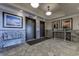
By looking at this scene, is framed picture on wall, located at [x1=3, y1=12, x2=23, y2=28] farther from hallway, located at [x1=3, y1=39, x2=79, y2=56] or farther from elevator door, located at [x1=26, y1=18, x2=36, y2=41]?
hallway, located at [x1=3, y1=39, x2=79, y2=56]

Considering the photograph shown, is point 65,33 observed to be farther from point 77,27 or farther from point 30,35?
point 30,35

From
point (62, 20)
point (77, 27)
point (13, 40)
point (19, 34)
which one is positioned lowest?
point (13, 40)

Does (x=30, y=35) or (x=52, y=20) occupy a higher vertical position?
(x=52, y=20)

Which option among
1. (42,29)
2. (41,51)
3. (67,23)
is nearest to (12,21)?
(41,51)

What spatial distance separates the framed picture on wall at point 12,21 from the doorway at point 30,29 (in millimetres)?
815

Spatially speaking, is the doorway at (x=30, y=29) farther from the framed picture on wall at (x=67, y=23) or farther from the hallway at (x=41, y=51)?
the framed picture on wall at (x=67, y=23)

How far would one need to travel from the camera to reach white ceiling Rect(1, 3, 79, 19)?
4.54 meters

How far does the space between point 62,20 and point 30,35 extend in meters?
3.59

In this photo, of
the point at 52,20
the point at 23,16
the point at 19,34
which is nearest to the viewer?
the point at 19,34

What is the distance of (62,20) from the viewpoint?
6.98m

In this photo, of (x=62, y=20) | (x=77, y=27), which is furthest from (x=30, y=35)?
(x=77, y=27)

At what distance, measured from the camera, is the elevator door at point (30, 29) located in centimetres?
567

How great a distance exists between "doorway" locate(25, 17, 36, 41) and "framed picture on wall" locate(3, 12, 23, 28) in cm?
81

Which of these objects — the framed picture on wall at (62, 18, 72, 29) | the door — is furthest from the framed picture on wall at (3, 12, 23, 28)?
the framed picture on wall at (62, 18, 72, 29)
